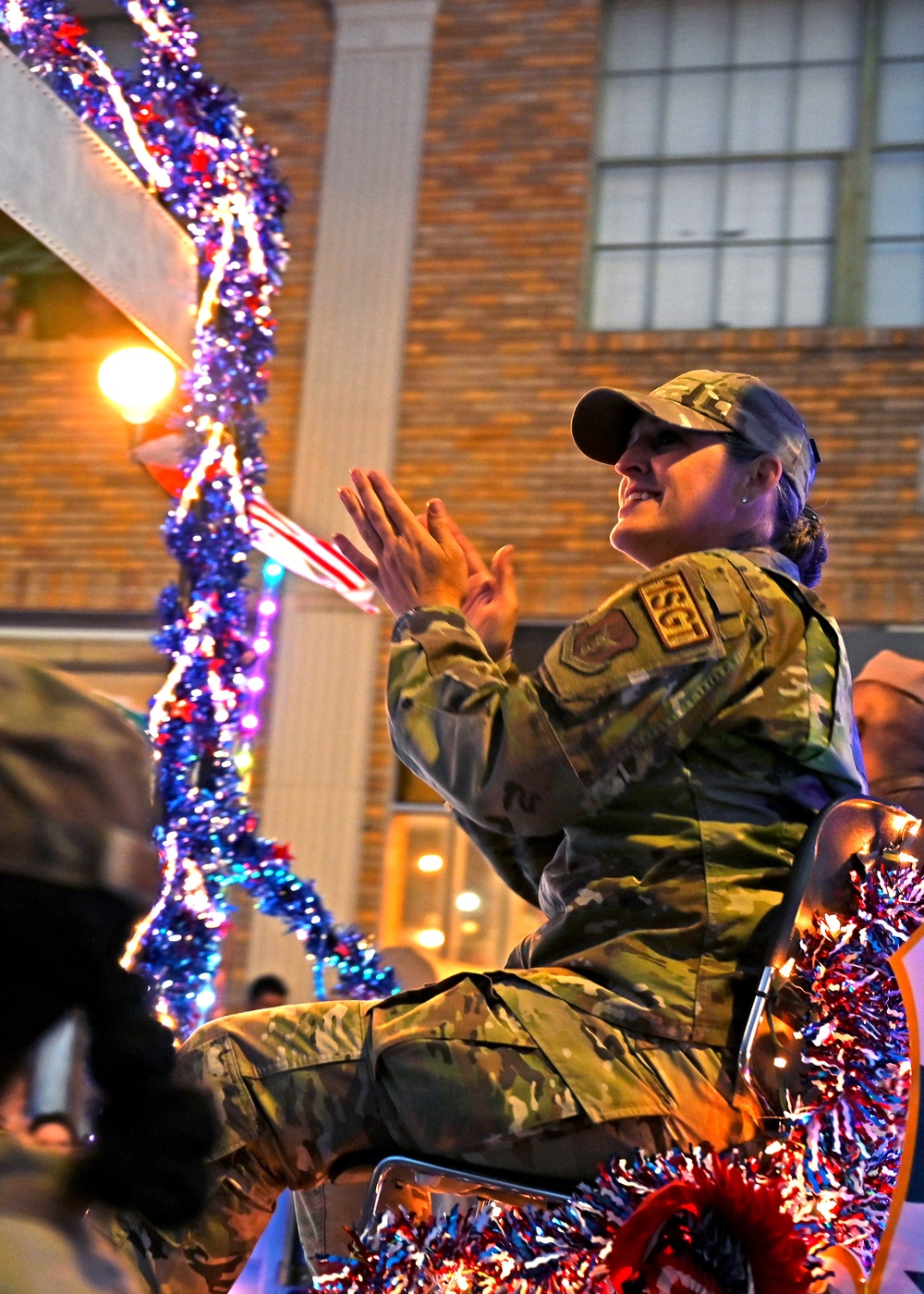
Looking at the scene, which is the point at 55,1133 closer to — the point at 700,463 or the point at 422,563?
the point at 422,563

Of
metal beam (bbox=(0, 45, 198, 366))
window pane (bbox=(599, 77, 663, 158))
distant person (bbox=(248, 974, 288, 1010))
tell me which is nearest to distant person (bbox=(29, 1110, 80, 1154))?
metal beam (bbox=(0, 45, 198, 366))

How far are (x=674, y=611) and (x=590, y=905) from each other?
0.38 m

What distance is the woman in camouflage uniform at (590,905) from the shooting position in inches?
75.5

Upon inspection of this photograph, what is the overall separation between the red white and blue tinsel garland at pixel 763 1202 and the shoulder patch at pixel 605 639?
0.40 meters

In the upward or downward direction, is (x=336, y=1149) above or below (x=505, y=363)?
below

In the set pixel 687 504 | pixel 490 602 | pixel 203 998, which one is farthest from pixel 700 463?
pixel 203 998

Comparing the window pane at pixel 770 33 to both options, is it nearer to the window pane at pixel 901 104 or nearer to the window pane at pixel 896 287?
the window pane at pixel 901 104

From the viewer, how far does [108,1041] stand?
3.72 ft

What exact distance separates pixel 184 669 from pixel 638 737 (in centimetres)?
317

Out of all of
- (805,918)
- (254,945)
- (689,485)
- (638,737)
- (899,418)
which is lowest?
(254,945)

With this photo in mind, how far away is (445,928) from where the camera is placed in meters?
8.81

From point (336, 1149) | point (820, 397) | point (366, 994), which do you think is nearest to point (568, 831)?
point (336, 1149)

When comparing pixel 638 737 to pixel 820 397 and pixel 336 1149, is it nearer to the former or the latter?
pixel 336 1149

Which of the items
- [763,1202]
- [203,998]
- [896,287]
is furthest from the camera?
[896,287]
